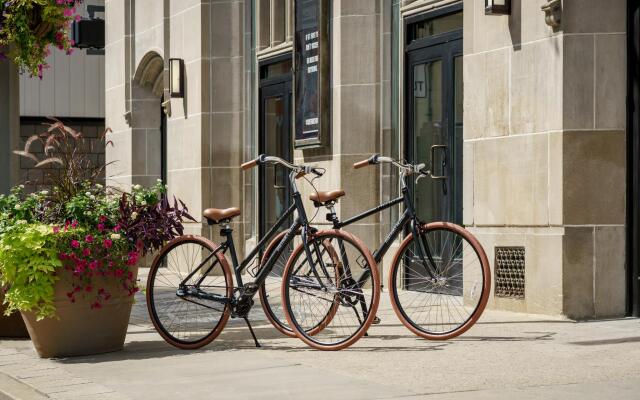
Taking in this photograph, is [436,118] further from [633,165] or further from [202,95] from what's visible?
[202,95]

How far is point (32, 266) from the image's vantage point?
27.7ft

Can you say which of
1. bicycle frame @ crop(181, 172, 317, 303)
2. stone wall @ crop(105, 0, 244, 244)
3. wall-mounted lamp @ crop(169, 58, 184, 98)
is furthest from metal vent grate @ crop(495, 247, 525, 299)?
wall-mounted lamp @ crop(169, 58, 184, 98)

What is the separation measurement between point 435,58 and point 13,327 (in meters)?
5.68

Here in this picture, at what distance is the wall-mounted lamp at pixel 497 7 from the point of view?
10703mm

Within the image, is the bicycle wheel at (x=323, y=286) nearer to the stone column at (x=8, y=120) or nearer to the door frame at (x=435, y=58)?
the stone column at (x=8, y=120)

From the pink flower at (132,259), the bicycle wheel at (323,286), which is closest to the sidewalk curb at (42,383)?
the pink flower at (132,259)

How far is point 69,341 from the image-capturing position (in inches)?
339

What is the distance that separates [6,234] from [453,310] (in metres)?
3.23

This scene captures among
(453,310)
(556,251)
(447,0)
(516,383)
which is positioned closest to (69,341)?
(453,310)

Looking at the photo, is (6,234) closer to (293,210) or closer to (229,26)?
(293,210)

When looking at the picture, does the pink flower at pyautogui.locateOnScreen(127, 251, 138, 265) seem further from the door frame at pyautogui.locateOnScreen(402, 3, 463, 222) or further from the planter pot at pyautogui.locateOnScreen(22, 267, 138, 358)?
the door frame at pyautogui.locateOnScreen(402, 3, 463, 222)

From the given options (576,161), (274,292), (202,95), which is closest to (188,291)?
(274,292)

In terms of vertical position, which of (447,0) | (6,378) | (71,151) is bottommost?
(6,378)

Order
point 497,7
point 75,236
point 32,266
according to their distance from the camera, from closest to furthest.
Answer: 1. point 32,266
2. point 75,236
3. point 497,7
